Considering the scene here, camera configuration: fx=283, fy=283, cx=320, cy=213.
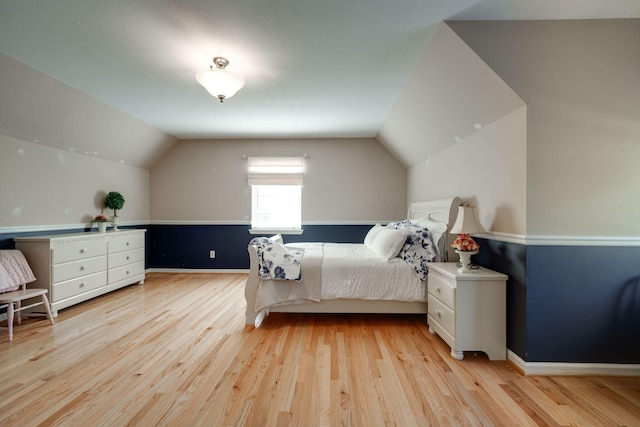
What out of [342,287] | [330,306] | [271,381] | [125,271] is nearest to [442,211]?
[342,287]

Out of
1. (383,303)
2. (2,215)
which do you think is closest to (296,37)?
(383,303)

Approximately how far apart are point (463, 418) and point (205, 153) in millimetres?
4951

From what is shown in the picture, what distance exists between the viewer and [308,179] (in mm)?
4965

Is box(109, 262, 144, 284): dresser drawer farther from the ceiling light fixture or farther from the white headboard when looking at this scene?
the white headboard

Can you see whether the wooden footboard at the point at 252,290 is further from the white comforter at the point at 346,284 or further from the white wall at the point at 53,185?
the white wall at the point at 53,185

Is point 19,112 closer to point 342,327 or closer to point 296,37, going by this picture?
point 296,37

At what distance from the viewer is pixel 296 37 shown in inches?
82.2

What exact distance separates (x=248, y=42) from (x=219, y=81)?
1.24 feet

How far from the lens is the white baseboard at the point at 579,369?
1.92 meters

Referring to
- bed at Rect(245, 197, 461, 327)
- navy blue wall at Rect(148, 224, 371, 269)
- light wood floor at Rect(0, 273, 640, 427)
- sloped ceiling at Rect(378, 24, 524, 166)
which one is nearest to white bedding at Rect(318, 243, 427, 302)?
bed at Rect(245, 197, 461, 327)

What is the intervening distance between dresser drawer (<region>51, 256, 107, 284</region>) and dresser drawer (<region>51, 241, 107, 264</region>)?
0.05m

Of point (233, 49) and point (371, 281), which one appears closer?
point (233, 49)

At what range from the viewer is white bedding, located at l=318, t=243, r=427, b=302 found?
2.77 m

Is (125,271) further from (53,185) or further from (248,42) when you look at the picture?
(248,42)
